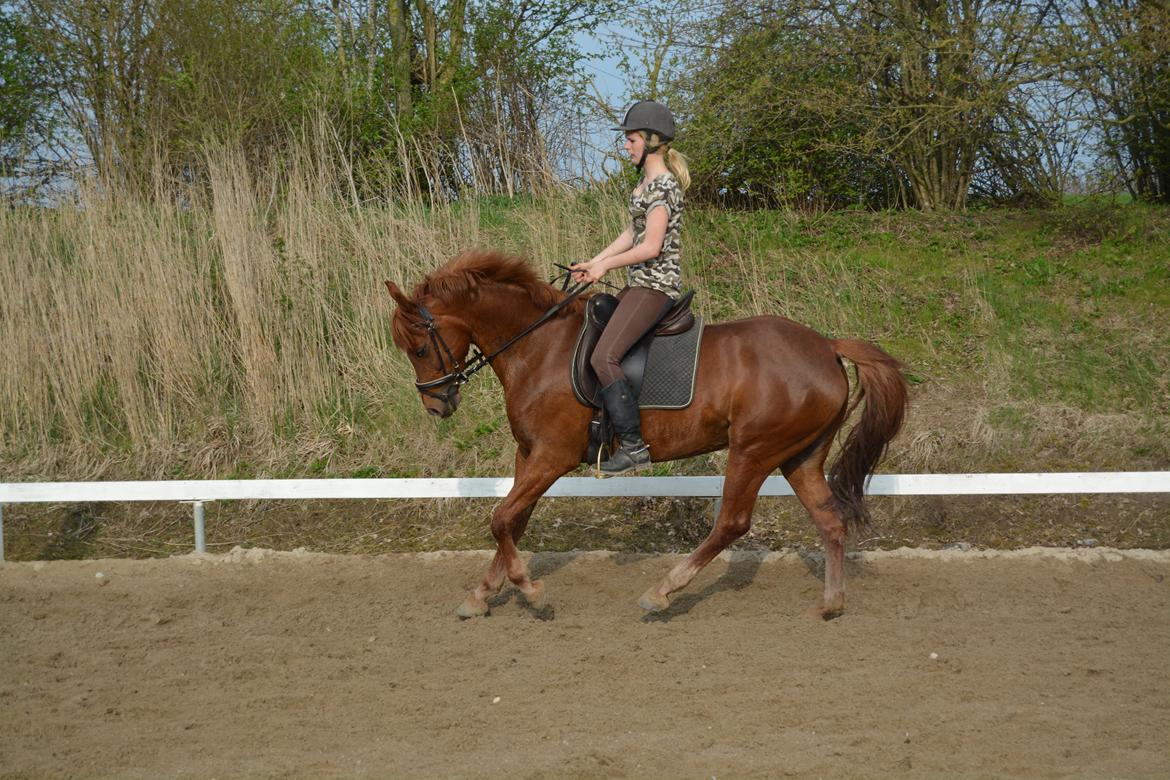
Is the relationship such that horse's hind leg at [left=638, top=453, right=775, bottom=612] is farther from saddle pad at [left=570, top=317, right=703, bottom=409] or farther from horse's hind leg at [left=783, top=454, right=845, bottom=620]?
saddle pad at [left=570, top=317, right=703, bottom=409]

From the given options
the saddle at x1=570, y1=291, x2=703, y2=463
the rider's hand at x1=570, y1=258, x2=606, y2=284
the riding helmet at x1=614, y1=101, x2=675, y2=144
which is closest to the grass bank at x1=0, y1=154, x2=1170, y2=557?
the saddle at x1=570, y1=291, x2=703, y2=463

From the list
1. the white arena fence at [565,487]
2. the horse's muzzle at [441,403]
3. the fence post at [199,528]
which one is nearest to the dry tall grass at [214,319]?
the white arena fence at [565,487]

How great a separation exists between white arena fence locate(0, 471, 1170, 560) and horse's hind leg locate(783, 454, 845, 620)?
1003 mm

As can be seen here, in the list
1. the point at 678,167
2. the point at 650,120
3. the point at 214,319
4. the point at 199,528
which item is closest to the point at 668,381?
the point at 678,167

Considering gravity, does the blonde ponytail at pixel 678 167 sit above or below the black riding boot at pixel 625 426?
above

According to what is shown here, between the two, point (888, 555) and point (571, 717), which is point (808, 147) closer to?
point (888, 555)

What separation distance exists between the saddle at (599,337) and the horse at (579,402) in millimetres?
88

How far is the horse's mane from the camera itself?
18.6 ft

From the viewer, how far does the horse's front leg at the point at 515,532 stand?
5.65 meters

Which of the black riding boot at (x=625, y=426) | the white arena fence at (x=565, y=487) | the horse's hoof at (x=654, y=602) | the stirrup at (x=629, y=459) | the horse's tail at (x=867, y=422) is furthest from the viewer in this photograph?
the white arena fence at (x=565, y=487)

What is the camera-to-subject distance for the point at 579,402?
18.6 ft

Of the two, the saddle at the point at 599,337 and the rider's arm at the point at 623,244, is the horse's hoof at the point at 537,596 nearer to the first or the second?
the saddle at the point at 599,337

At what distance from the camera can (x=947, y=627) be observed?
5578 millimetres

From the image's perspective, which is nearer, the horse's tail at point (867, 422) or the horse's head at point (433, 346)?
the horse's head at point (433, 346)
